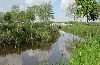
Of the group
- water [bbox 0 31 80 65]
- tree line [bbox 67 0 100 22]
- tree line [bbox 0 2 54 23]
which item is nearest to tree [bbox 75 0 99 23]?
tree line [bbox 67 0 100 22]

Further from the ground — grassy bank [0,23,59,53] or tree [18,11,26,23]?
tree [18,11,26,23]

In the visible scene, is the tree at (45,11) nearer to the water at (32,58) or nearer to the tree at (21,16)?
the tree at (21,16)

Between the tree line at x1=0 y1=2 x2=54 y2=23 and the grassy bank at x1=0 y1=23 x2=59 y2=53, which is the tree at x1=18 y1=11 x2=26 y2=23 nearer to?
the tree line at x1=0 y1=2 x2=54 y2=23

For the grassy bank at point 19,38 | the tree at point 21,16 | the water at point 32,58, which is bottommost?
the water at point 32,58

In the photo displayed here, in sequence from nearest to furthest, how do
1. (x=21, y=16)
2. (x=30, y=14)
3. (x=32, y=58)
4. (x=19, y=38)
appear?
1. (x=32, y=58)
2. (x=19, y=38)
3. (x=21, y=16)
4. (x=30, y=14)

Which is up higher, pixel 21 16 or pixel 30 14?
pixel 30 14

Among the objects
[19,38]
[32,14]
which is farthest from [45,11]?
[19,38]

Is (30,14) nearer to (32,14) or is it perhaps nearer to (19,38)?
(32,14)

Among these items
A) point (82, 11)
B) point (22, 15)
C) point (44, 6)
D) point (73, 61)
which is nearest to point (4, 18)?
point (22, 15)

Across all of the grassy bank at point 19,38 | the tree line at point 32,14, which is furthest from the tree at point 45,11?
the grassy bank at point 19,38

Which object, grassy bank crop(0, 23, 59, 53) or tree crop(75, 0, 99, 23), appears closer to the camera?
grassy bank crop(0, 23, 59, 53)

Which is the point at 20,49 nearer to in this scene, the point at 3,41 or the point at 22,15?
the point at 3,41

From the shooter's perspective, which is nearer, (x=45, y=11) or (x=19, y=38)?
(x=19, y=38)

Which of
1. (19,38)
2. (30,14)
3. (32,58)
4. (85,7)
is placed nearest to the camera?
(32,58)
